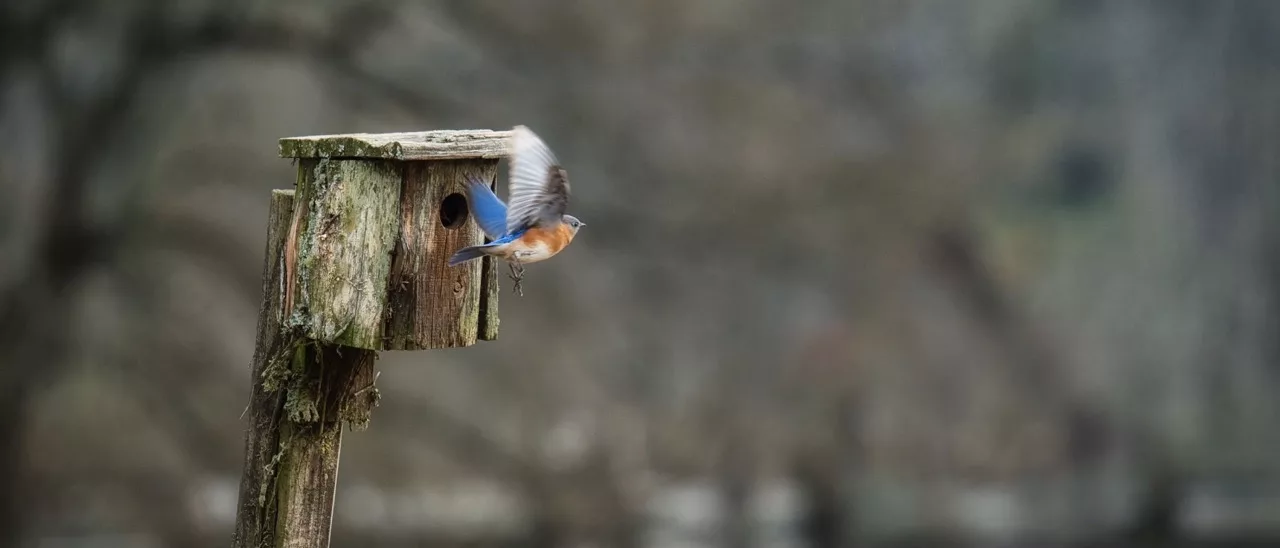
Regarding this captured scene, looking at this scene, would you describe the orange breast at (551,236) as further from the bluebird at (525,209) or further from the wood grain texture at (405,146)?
the wood grain texture at (405,146)

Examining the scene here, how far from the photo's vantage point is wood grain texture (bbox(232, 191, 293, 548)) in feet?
9.87

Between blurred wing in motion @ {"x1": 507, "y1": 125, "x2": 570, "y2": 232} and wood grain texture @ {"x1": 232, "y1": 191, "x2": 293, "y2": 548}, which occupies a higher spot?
blurred wing in motion @ {"x1": 507, "y1": 125, "x2": 570, "y2": 232}

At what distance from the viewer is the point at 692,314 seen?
976cm

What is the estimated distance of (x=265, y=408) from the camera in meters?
3.05

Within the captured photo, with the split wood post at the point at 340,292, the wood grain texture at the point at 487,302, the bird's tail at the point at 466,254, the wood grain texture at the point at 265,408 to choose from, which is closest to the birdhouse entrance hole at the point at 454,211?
the split wood post at the point at 340,292

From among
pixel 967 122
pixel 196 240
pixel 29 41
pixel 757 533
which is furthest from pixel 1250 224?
pixel 29 41

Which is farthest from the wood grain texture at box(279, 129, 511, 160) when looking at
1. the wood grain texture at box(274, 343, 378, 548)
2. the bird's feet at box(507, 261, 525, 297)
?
the wood grain texture at box(274, 343, 378, 548)

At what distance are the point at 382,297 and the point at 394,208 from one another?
21 cm

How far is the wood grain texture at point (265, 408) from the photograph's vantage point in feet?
9.87

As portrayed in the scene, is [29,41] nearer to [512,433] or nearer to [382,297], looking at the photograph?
[512,433]

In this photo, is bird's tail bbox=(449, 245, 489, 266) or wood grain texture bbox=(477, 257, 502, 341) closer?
bird's tail bbox=(449, 245, 489, 266)

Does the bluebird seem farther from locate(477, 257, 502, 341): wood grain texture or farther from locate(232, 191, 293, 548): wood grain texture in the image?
locate(232, 191, 293, 548): wood grain texture

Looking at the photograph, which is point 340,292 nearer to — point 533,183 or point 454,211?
point 454,211

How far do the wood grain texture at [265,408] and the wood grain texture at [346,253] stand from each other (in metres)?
0.12
